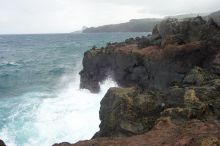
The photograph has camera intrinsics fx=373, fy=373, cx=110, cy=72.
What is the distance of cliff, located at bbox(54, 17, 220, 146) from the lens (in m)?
12.0

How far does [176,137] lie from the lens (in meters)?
11.3

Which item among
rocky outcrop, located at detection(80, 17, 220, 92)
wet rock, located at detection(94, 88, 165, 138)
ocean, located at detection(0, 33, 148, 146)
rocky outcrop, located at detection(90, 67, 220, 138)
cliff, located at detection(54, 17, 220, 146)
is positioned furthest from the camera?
rocky outcrop, located at detection(80, 17, 220, 92)

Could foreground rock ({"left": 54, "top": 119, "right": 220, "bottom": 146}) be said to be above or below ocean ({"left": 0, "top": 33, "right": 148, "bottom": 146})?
above

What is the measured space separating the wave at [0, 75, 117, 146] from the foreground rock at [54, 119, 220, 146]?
437 inches

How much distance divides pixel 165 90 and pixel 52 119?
11741mm

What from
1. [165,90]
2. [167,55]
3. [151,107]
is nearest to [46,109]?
[167,55]

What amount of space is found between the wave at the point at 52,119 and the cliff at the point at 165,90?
3545 mm

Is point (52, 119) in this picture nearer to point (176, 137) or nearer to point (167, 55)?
point (167, 55)

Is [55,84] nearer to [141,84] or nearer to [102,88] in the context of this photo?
[102,88]

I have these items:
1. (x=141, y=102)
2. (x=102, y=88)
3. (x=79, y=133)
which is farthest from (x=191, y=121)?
(x=102, y=88)

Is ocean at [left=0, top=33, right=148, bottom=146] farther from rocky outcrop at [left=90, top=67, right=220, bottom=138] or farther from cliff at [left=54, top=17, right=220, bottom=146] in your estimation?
rocky outcrop at [left=90, top=67, right=220, bottom=138]

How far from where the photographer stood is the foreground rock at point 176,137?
Result: 10.4 meters

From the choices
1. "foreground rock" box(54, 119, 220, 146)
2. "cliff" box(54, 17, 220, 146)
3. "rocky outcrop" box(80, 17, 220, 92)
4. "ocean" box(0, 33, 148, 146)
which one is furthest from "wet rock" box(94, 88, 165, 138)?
"rocky outcrop" box(80, 17, 220, 92)

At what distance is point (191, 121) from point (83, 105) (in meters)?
20.1
